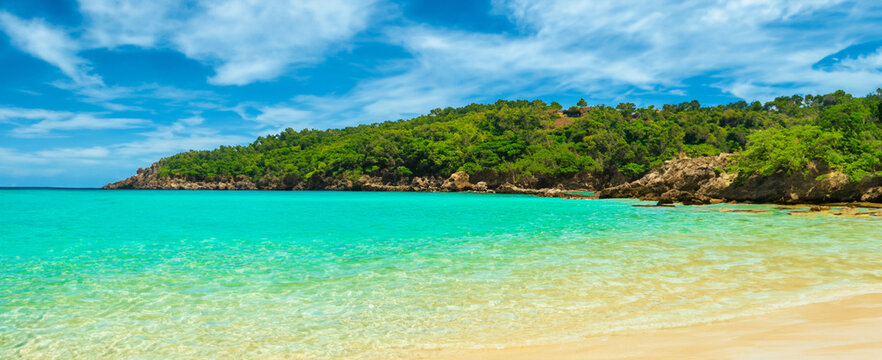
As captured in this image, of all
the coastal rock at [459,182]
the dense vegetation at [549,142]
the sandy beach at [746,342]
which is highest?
the dense vegetation at [549,142]

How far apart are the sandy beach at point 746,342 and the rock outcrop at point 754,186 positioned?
32326 mm

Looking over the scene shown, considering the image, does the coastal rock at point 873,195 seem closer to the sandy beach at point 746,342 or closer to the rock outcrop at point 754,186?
the rock outcrop at point 754,186

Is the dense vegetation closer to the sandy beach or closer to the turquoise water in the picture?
the turquoise water

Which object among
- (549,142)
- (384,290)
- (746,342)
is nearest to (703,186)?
(384,290)

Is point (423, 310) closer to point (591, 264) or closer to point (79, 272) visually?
point (591, 264)

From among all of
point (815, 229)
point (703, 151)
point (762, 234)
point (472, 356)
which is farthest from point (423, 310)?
point (703, 151)

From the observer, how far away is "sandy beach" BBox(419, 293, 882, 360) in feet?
12.0

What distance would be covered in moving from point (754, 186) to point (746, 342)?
3752cm

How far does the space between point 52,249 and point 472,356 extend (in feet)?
45.0

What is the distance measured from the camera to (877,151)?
91.2 feet

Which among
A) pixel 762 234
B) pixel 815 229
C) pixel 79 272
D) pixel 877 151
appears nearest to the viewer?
pixel 79 272

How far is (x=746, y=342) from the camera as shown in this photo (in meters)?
4.06

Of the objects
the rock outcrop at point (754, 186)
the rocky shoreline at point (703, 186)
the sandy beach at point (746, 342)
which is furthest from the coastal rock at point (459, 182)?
the sandy beach at point (746, 342)

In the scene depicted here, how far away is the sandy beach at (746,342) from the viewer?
3.66 meters
